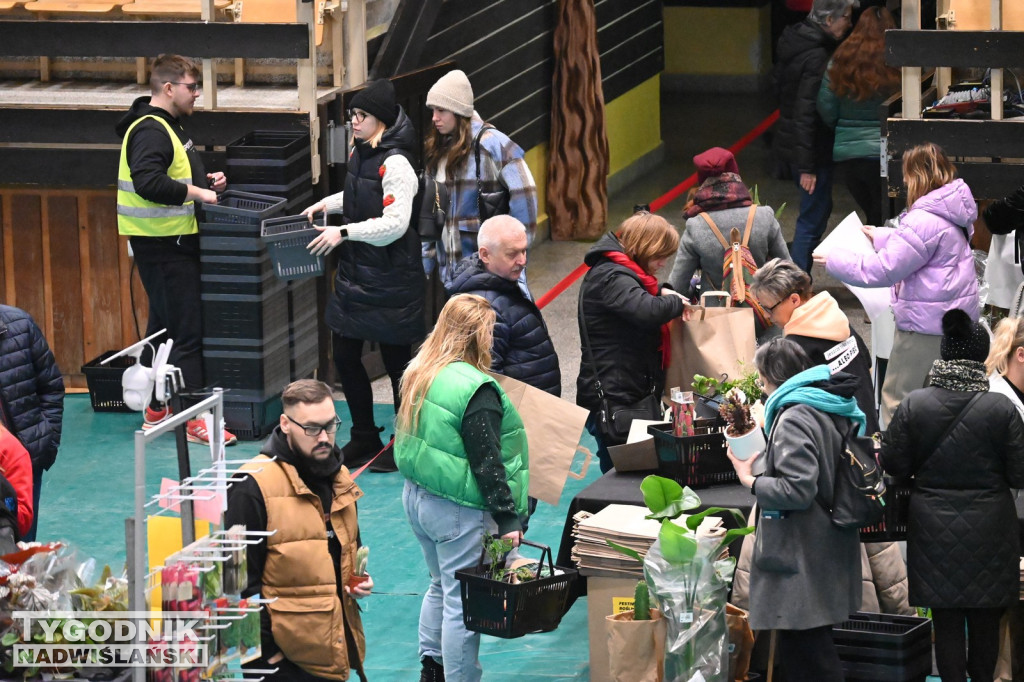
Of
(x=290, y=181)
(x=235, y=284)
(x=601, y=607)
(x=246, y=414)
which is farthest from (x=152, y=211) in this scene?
(x=601, y=607)

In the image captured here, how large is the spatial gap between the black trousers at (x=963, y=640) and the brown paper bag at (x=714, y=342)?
1.55m

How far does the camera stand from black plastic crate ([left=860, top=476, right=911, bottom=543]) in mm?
5617

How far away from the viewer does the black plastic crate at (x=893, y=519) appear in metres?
5.62

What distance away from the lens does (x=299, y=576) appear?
4898 millimetres

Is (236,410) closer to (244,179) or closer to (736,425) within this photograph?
(244,179)

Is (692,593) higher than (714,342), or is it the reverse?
(714,342)

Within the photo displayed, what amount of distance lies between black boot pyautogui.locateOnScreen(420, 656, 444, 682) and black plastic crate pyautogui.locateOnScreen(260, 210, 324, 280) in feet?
10.7

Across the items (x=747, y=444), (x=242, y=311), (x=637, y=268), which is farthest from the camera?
(x=242, y=311)

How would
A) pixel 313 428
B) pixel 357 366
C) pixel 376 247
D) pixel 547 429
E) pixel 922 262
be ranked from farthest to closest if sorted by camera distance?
pixel 357 366
pixel 376 247
pixel 922 262
pixel 547 429
pixel 313 428

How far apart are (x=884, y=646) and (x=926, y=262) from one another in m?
2.45

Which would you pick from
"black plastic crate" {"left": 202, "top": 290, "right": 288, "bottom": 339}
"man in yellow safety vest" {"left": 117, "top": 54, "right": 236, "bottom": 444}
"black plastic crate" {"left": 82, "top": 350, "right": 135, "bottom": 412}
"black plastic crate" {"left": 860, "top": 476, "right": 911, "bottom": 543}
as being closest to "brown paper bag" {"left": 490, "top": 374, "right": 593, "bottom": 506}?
"black plastic crate" {"left": 860, "top": 476, "right": 911, "bottom": 543}

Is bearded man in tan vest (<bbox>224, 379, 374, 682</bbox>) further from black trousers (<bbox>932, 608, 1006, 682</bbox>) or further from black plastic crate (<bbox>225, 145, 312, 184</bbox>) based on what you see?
black plastic crate (<bbox>225, 145, 312, 184</bbox>)

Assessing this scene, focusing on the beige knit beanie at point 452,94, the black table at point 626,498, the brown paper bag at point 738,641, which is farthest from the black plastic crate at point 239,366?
the brown paper bag at point 738,641

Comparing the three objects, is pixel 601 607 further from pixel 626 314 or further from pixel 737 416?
Answer: pixel 626 314
